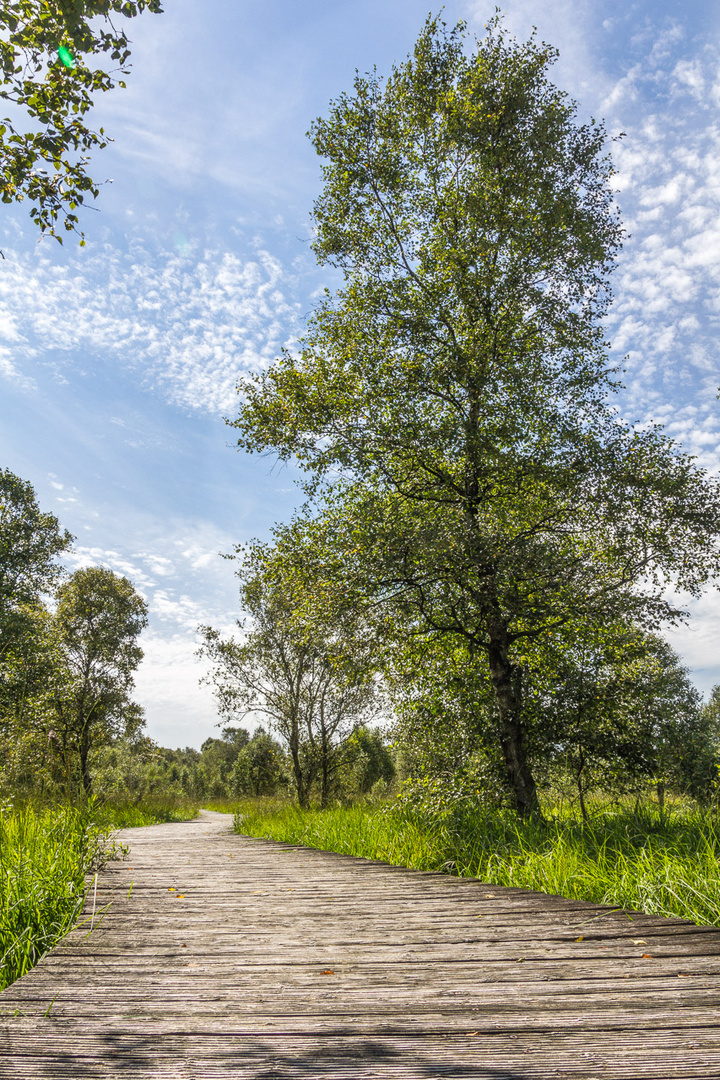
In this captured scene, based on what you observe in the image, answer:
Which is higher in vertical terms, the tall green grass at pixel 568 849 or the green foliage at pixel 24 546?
the green foliage at pixel 24 546

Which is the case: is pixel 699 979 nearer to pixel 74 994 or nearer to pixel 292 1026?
pixel 292 1026

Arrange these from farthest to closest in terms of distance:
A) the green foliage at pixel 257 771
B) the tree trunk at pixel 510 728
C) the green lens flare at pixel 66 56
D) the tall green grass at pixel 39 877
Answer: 1. the green foliage at pixel 257 771
2. the tree trunk at pixel 510 728
3. the green lens flare at pixel 66 56
4. the tall green grass at pixel 39 877

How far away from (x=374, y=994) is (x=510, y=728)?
5775 mm

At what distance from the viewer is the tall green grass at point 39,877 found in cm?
335

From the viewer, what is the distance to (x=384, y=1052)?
2143 mm

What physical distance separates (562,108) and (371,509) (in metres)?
7.54

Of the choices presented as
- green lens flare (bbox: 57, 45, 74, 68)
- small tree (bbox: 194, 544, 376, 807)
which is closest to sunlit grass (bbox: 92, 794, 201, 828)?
small tree (bbox: 194, 544, 376, 807)

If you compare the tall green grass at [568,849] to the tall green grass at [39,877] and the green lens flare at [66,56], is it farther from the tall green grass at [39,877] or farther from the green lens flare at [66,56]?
the green lens flare at [66,56]

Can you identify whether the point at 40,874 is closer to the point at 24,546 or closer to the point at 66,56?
the point at 66,56

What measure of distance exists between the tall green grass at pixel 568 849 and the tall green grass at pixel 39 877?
3380mm

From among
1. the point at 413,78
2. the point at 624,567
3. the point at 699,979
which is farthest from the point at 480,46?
the point at 699,979

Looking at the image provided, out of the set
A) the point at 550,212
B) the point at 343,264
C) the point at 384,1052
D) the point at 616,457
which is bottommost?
the point at 384,1052

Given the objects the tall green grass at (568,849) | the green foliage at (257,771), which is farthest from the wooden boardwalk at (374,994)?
the green foliage at (257,771)

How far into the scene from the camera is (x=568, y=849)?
471 centimetres
